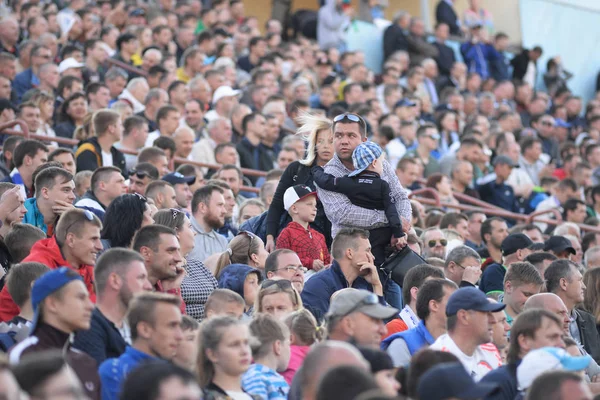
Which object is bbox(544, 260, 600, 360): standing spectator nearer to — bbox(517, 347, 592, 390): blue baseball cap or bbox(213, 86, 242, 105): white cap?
bbox(517, 347, 592, 390): blue baseball cap

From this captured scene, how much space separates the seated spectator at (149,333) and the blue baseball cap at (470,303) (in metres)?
1.89

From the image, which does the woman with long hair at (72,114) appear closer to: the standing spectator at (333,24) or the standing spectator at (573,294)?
the standing spectator at (573,294)

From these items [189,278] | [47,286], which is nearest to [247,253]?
[189,278]

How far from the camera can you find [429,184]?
1380 centimetres

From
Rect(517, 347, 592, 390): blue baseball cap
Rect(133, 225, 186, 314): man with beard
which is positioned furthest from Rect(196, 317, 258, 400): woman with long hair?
Rect(517, 347, 592, 390): blue baseball cap

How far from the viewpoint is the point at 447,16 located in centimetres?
2305

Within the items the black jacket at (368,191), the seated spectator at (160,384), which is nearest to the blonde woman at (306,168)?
the black jacket at (368,191)

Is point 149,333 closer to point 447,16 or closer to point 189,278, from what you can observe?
point 189,278

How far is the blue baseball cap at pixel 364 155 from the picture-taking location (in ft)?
26.3

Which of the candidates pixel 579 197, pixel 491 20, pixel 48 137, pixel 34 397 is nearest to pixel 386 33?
pixel 491 20

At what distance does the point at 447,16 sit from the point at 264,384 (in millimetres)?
17910

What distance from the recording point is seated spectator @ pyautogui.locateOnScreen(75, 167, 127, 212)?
→ 8.80 metres

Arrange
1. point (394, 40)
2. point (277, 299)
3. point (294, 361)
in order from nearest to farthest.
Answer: point (294, 361)
point (277, 299)
point (394, 40)

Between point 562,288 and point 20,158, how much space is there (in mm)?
4531
